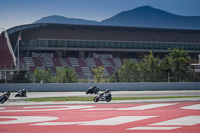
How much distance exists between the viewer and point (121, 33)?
79125 mm

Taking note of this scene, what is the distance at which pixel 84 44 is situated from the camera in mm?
74688

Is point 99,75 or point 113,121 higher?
point 99,75

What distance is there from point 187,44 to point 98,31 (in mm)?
22815

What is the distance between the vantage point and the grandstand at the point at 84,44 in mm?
69062

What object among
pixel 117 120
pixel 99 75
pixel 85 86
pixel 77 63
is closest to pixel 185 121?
pixel 117 120

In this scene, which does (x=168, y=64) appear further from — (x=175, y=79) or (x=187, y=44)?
(x=187, y=44)

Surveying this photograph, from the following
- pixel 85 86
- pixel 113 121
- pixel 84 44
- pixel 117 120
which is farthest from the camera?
pixel 84 44

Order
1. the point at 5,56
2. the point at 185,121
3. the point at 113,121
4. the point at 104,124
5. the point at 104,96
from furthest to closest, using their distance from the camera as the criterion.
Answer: the point at 5,56
the point at 104,96
the point at 113,121
the point at 185,121
the point at 104,124

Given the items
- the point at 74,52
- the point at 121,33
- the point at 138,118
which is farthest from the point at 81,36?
the point at 138,118

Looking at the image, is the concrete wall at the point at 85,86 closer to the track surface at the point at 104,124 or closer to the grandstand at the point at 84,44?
the grandstand at the point at 84,44

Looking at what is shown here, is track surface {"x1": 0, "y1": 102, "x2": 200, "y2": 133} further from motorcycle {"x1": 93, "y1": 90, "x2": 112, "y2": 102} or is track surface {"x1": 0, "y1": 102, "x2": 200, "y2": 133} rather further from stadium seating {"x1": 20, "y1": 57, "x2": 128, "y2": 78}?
stadium seating {"x1": 20, "y1": 57, "x2": 128, "y2": 78}

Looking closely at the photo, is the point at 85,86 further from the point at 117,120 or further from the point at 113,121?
the point at 113,121

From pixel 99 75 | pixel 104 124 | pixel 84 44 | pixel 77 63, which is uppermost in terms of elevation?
pixel 84 44

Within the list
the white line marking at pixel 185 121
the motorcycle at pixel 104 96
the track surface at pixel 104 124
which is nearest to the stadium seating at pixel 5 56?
the motorcycle at pixel 104 96
